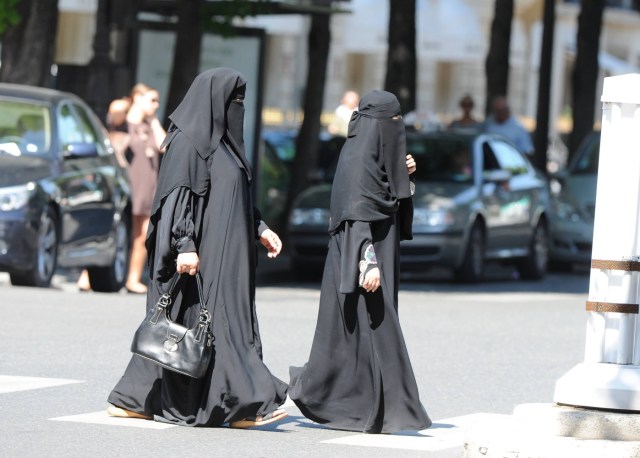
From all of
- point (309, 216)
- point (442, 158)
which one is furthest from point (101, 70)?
point (442, 158)

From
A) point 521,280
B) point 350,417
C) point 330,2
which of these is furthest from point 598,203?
point 330,2

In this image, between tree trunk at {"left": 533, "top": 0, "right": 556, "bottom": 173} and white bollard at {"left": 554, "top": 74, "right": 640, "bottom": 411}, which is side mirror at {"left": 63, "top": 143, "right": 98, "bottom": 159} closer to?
white bollard at {"left": 554, "top": 74, "right": 640, "bottom": 411}

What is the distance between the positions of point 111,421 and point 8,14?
11711 mm

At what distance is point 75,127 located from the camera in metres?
17.0

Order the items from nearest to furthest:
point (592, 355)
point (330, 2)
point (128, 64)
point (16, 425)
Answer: point (592, 355) < point (16, 425) < point (128, 64) < point (330, 2)

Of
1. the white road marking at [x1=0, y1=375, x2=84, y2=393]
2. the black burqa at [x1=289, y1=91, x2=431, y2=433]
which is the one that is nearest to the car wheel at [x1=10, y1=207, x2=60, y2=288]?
the white road marking at [x1=0, y1=375, x2=84, y2=393]

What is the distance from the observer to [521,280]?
74.9ft

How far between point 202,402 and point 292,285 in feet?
39.1

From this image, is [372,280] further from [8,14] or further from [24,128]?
[8,14]

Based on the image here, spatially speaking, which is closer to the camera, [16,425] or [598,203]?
[598,203]

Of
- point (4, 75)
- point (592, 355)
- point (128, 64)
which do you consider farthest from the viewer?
point (128, 64)

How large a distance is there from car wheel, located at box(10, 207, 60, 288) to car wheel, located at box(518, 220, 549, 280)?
798cm

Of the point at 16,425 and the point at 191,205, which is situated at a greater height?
the point at 191,205

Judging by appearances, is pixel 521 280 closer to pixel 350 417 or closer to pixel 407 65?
pixel 407 65
